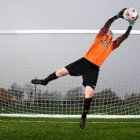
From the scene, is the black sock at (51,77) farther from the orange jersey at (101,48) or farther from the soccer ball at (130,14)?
the soccer ball at (130,14)

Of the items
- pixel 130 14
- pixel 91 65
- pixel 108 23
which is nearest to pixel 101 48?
pixel 91 65

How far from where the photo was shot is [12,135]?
7906 mm

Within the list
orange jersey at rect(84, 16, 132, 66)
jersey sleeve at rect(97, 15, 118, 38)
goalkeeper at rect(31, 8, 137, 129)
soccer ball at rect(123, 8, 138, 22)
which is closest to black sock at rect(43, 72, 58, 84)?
A: goalkeeper at rect(31, 8, 137, 129)

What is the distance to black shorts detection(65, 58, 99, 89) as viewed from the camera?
888 cm

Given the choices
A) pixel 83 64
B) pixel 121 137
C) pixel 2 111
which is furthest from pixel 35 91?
pixel 121 137

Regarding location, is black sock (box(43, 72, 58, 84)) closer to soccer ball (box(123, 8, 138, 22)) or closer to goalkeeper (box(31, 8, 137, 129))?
goalkeeper (box(31, 8, 137, 129))

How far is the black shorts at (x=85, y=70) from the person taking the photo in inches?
349

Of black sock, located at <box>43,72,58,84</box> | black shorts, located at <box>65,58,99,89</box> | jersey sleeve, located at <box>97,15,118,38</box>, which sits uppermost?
jersey sleeve, located at <box>97,15,118,38</box>

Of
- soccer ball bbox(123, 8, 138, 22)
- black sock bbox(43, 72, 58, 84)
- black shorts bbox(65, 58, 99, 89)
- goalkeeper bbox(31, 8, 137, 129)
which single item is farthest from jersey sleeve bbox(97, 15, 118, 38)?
black sock bbox(43, 72, 58, 84)

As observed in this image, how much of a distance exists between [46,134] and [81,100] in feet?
21.5

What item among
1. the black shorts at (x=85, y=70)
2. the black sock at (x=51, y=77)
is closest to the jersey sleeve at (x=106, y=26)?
the black shorts at (x=85, y=70)

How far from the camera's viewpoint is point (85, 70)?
895cm

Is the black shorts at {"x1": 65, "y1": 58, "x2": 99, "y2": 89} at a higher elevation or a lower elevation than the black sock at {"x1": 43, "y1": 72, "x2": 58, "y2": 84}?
higher

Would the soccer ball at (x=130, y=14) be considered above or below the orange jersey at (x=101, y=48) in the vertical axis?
above
